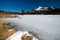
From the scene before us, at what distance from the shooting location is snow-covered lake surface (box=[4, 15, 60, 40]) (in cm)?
133

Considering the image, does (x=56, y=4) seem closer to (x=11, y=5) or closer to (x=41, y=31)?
(x=41, y=31)

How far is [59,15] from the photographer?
1.41m

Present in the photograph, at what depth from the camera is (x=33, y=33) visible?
53.6 inches

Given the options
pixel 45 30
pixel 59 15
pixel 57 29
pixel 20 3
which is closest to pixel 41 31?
pixel 45 30

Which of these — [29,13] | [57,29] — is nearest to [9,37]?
[29,13]

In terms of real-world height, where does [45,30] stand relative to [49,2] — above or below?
below

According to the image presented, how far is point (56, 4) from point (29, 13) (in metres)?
0.39

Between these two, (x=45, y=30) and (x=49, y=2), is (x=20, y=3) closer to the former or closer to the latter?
(x=49, y=2)

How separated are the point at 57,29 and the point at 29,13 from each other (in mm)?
436

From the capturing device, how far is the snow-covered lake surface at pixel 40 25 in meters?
1.33

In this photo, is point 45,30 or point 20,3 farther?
point 20,3

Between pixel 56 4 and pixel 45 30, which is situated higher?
pixel 56 4

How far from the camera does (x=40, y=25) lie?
1.39 meters

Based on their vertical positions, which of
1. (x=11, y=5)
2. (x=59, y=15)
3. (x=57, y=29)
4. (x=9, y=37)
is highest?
(x=11, y=5)
